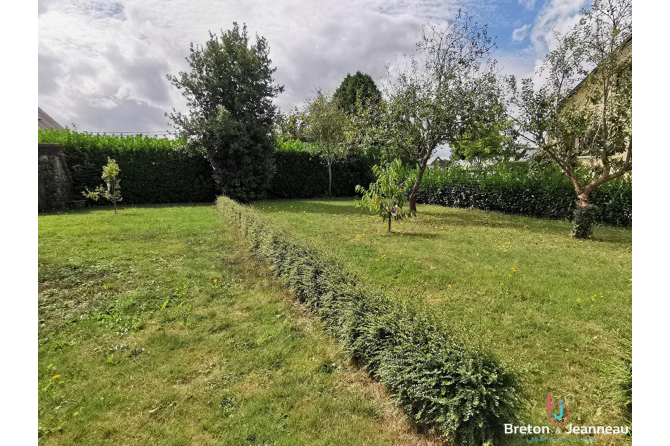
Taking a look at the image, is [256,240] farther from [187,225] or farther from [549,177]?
[549,177]

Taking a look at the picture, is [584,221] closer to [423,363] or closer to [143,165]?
→ [423,363]

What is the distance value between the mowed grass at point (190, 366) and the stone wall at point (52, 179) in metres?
9.97

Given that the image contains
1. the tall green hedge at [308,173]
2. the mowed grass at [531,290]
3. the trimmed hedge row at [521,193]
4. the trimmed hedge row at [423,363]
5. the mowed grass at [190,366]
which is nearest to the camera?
the trimmed hedge row at [423,363]

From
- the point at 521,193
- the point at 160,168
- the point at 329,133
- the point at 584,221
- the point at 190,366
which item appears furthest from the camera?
the point at 329,133

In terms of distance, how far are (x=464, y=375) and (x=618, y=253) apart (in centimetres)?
727

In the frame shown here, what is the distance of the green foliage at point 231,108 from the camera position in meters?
15.7

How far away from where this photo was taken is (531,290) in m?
4.84

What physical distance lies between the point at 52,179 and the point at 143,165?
359cm

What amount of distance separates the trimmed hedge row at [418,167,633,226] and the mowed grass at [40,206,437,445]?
942 centimetres

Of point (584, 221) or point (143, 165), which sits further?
point (143, 165)

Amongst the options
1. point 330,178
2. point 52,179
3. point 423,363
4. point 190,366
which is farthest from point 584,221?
point 52,179

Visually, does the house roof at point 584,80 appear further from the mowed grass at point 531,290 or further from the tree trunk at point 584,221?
the mowed grass at point 531,290

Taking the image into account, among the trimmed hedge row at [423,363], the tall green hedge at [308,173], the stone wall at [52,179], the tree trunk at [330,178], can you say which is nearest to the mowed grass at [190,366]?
the trimmed hedge row at [423,363]
